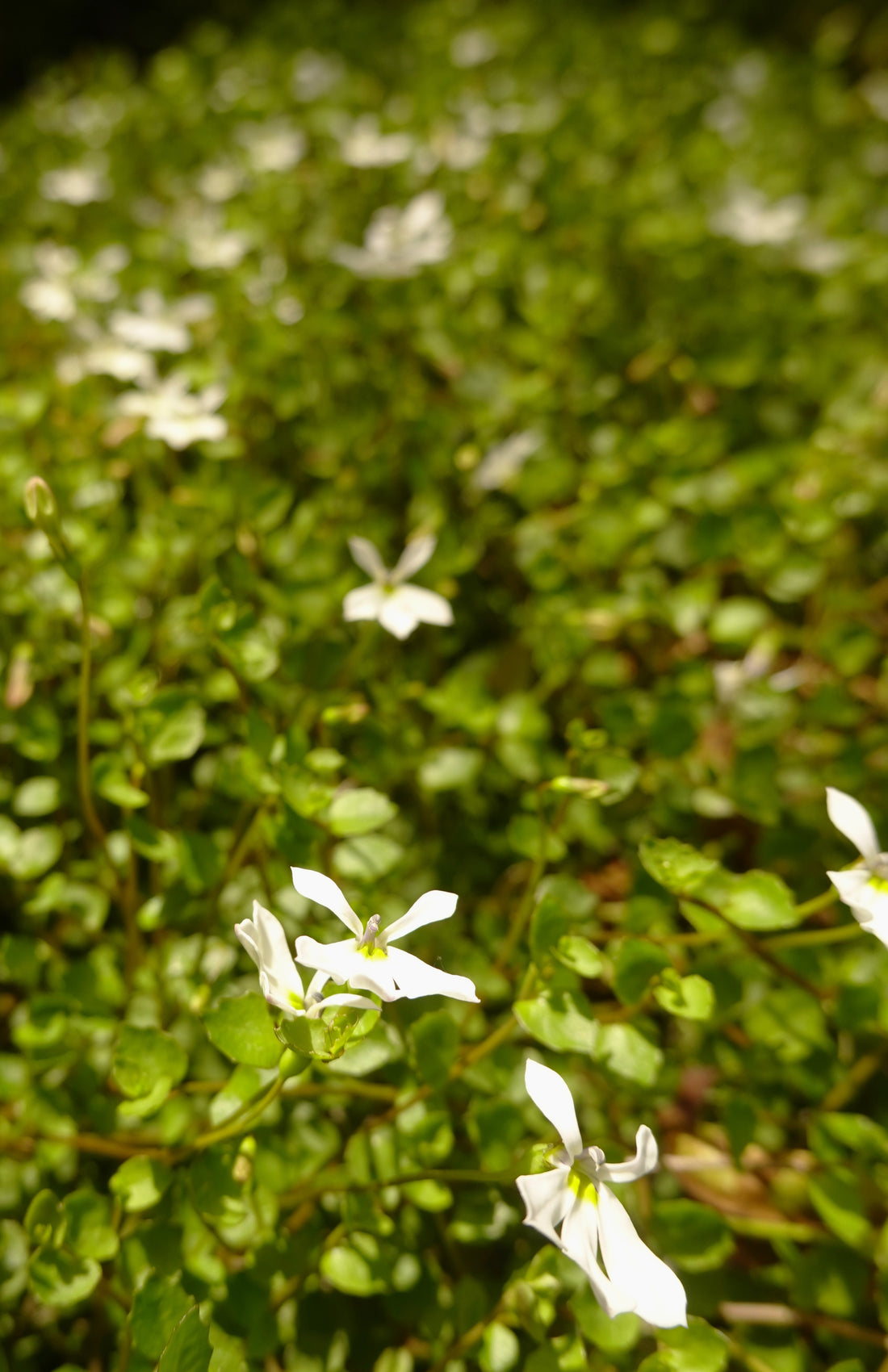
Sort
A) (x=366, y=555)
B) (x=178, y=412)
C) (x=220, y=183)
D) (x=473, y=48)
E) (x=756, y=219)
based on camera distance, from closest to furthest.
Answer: (x=366, y=555) < (x=178, y=412) < (x=756, y=219) < (x=220, y=183) < (x=473, y=48)

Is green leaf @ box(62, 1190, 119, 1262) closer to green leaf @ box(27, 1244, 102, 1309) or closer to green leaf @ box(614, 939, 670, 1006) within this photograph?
green leaf @ box(27, 1244, 102, 1309)

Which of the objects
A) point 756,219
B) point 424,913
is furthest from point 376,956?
point 756,219

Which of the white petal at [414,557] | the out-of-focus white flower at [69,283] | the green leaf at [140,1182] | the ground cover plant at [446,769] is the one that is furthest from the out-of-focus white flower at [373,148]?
the green leaf at [140,1182]

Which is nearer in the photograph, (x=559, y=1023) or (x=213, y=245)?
(x=559, y=1023)

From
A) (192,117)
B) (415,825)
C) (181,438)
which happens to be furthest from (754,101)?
(415,825)

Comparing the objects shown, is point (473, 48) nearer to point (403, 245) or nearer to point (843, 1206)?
point (403, 245)
